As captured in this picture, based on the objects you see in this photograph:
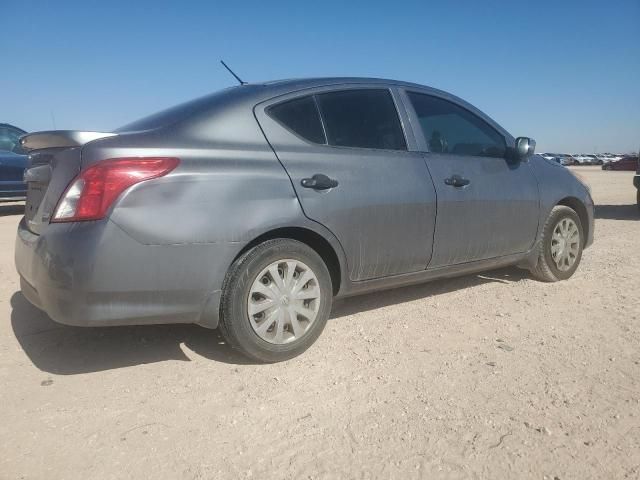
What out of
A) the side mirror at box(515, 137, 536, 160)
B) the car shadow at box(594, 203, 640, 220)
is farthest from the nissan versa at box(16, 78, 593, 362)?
the car shadow at box(594, 203, 640, 220)

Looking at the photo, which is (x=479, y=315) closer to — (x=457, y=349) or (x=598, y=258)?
(x=457, y=349)

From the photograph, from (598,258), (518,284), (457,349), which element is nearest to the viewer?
(457,349)

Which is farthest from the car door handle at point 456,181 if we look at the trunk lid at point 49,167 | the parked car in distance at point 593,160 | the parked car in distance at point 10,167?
the parked car in distance at point 593,160

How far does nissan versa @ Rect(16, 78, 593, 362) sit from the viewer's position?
2447 millimetres

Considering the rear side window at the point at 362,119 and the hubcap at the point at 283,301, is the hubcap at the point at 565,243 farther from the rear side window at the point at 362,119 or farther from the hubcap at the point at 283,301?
the hubcap at the point at 283,301

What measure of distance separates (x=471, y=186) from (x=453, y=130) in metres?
0.45

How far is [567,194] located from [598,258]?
1.39 metres

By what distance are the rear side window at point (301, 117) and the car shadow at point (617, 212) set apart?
25.7 feet

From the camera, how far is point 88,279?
Result: 2.39 meters

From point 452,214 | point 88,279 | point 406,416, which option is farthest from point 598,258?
point 88,279

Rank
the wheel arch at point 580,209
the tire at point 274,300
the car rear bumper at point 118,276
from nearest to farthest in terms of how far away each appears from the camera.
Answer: the car rear bumper at point 118,276, the tire at point 274,300, the wheel arch at point 580,209

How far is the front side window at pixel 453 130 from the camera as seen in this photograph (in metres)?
3.66

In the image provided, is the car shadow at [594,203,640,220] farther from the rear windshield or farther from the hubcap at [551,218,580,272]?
the rear windshield

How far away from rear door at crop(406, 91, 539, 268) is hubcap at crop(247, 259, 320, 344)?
1.02m
